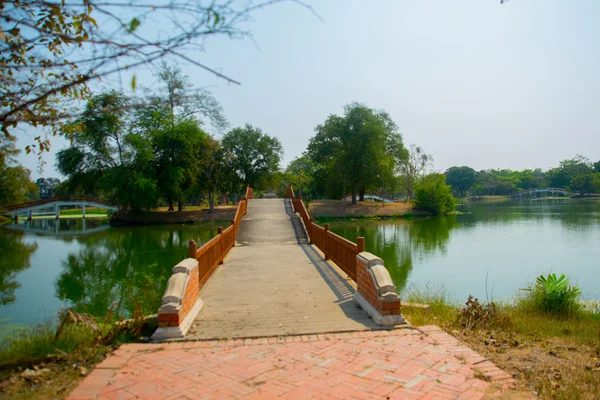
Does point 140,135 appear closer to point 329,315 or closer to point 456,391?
point 329,315

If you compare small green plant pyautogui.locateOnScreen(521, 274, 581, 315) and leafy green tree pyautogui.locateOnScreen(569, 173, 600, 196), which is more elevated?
leafy green tree pyautogui.locateOnScreen(569, 173, 600, 196)

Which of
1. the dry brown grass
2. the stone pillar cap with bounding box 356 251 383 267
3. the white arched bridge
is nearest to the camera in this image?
the dry brown grass

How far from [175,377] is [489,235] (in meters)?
23.8

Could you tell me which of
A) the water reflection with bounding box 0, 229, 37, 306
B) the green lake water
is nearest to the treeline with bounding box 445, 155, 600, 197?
the green lake water

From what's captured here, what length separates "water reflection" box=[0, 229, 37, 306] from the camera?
1163cm

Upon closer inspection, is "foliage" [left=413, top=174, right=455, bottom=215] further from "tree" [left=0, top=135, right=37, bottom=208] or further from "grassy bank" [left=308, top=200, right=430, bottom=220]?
"tree" [left=0, top=135, right=37, bottom=208]

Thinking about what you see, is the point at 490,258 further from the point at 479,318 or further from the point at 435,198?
the point at 435,198

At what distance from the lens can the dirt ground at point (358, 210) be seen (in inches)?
1703

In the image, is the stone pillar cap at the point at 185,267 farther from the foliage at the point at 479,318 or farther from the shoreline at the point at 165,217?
the shoreline at the point at 165,217

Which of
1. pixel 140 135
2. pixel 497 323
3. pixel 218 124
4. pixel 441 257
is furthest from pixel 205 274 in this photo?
pixel 218 124

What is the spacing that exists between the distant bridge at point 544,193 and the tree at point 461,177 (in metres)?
20.9

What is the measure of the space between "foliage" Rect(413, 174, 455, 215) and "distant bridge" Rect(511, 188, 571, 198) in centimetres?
8022

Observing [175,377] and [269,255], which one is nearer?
[175,377]

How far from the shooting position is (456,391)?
3.60m
